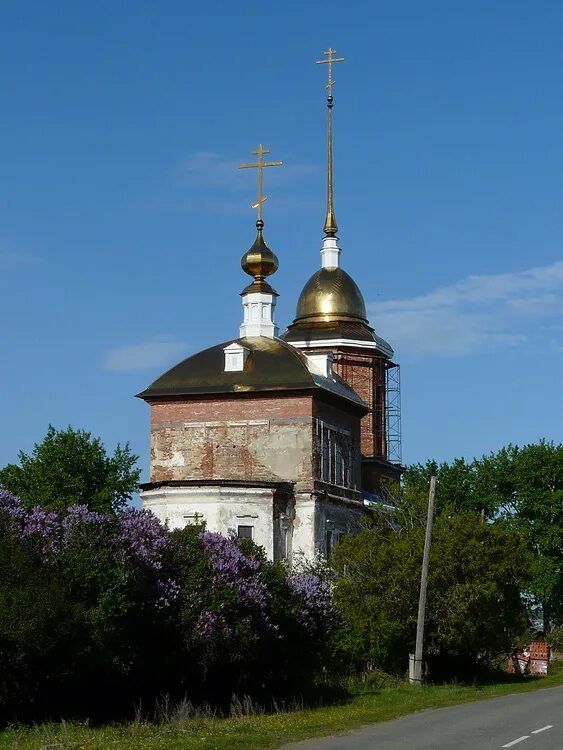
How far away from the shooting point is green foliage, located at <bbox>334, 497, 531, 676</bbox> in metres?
44.6

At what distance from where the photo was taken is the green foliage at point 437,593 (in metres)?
44.6

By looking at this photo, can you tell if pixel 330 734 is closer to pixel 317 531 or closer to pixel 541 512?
pixel 317 531

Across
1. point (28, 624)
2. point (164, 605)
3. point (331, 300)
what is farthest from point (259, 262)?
point (28, 624)

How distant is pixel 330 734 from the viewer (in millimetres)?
25281

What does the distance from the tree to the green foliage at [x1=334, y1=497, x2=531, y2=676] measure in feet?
84.8

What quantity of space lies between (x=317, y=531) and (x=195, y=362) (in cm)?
869

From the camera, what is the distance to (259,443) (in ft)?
180

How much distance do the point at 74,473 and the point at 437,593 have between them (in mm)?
32315

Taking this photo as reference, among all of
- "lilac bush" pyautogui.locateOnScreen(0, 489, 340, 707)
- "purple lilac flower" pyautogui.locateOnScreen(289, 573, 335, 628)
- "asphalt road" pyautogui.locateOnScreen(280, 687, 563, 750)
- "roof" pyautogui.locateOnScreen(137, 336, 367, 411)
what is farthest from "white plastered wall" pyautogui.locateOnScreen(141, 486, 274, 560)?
"asphalt road" pyautogui.locateOnScreen(280, 687, 563, 750)

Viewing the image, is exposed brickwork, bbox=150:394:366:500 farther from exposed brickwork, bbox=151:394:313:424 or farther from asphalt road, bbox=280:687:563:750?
asphalt road, bbox=280:687:563:750

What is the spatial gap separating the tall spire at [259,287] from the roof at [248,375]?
62.9 inches

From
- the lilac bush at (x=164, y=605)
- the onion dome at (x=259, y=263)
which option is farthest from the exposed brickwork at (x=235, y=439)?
the lilac bush at (x=164, y=605)

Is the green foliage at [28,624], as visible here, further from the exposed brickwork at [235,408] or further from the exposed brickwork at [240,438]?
the exposed brickwork at [235,408]

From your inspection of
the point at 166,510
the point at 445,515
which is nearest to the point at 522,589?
the point at 445,515
